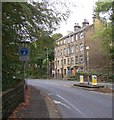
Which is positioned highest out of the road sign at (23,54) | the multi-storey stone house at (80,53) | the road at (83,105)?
the multi-storey stone house at (80,53)

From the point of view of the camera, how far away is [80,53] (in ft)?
263

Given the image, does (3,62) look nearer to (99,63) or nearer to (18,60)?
(18,60)

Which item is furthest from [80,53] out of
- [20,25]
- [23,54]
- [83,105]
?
[20,25]

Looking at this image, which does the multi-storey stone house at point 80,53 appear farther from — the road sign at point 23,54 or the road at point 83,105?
the road sign at point 23,54

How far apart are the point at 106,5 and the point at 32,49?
2104cm

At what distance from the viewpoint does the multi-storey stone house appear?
77625 millimetres

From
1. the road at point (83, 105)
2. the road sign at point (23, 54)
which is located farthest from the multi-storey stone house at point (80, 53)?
the road sign at point (23, 54)

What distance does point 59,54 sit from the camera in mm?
96000

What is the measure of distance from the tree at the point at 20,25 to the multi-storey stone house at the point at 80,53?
57.3 m

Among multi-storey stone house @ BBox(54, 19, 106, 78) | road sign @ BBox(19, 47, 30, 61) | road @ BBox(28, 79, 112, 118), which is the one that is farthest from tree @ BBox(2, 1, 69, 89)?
multi-storey stone house @ BBox(54, 19, 106, 78)

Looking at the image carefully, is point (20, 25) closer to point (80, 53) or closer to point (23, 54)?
point (23, 54)

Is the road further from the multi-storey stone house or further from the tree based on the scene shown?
the multi-storey stone house

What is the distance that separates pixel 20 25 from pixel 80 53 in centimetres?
6658

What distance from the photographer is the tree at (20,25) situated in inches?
471
